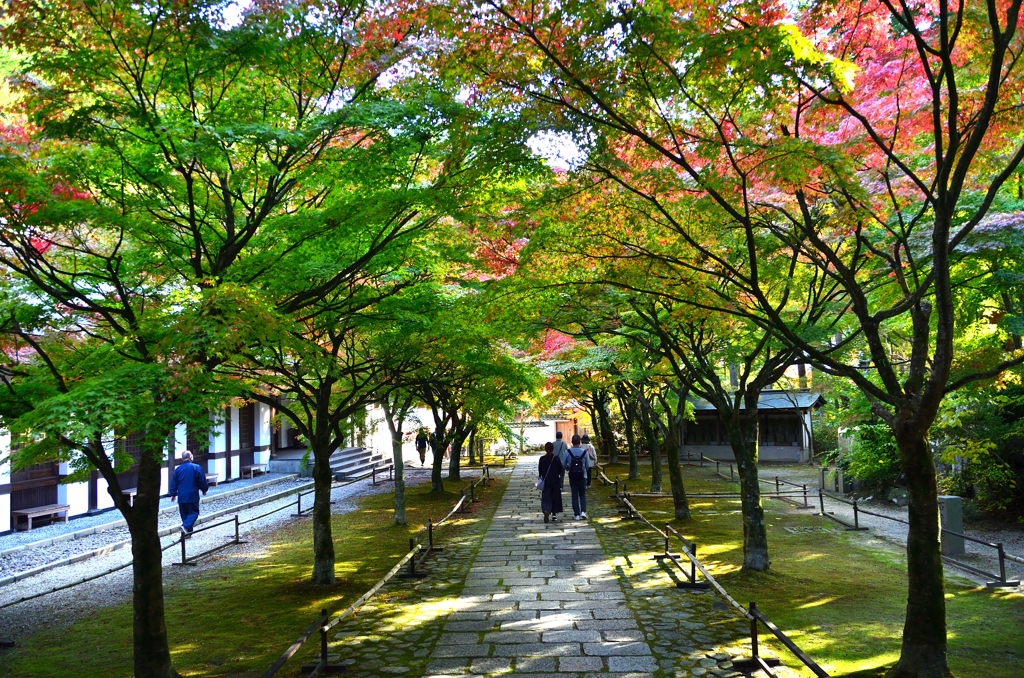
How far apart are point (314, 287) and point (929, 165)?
27.2ft

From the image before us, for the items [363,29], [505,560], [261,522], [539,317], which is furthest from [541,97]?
[261,522]

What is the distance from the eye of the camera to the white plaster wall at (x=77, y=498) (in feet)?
55.1

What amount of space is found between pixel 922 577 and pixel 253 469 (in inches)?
1042

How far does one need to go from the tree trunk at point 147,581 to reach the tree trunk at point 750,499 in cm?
816

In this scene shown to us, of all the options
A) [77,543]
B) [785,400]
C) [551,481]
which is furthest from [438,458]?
[785,400]

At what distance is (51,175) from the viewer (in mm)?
6020

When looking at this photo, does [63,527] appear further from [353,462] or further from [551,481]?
[353,462]

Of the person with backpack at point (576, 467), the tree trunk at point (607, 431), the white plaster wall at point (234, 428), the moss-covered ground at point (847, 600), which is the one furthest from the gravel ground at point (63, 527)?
the tree trunk at point (607, 431)

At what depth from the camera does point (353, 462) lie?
32.1 metres

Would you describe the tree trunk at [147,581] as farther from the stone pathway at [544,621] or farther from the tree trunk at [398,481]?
the tree trunk at [398,481]

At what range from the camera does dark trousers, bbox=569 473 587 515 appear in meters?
15.7

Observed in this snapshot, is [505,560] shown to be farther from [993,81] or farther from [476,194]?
[993,81]

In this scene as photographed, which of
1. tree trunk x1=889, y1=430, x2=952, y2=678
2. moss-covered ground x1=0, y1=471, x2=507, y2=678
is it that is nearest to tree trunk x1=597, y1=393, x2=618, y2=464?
moss-covered ground x1=0, y1=471, x2=507, y2=678

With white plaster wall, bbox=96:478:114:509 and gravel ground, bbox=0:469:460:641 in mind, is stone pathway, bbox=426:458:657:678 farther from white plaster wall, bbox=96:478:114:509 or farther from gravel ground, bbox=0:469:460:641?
white plaster wall, bbox=96:478:114:509
